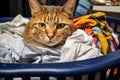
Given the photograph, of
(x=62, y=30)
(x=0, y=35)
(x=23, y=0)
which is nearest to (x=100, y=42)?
(x=62, y=30)

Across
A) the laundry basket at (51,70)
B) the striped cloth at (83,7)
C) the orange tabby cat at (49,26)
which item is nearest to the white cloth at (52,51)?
the orange tabby cat at (49,26)

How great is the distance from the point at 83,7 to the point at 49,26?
0.46 meters

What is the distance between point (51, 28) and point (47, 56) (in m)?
0.09

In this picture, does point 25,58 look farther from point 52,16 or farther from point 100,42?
point 100,42

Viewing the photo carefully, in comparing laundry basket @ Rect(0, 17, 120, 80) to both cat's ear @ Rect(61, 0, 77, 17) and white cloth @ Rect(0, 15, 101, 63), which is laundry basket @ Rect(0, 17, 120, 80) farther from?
cat's ear @ Rect(61, 0, 77, 17)

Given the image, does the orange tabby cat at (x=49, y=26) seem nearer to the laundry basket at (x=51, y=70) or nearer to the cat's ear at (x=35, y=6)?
the cat's ear at (x=35, y=6)

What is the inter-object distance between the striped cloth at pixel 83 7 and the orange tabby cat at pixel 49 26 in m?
0.36

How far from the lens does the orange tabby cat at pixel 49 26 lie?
2.15 feet

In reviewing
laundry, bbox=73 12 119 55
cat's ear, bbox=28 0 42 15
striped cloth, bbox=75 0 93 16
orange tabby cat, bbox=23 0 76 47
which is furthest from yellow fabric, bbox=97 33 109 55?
striped cloth, bbox=75 0 93 16

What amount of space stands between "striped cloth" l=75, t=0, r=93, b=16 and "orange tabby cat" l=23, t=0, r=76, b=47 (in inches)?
14.0

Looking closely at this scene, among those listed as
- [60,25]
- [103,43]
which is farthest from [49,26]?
[103,43]

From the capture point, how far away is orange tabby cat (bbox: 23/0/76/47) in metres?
0.66

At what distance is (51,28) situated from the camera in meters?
0.66

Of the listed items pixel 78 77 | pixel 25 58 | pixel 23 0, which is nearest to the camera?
pixel 78 77
